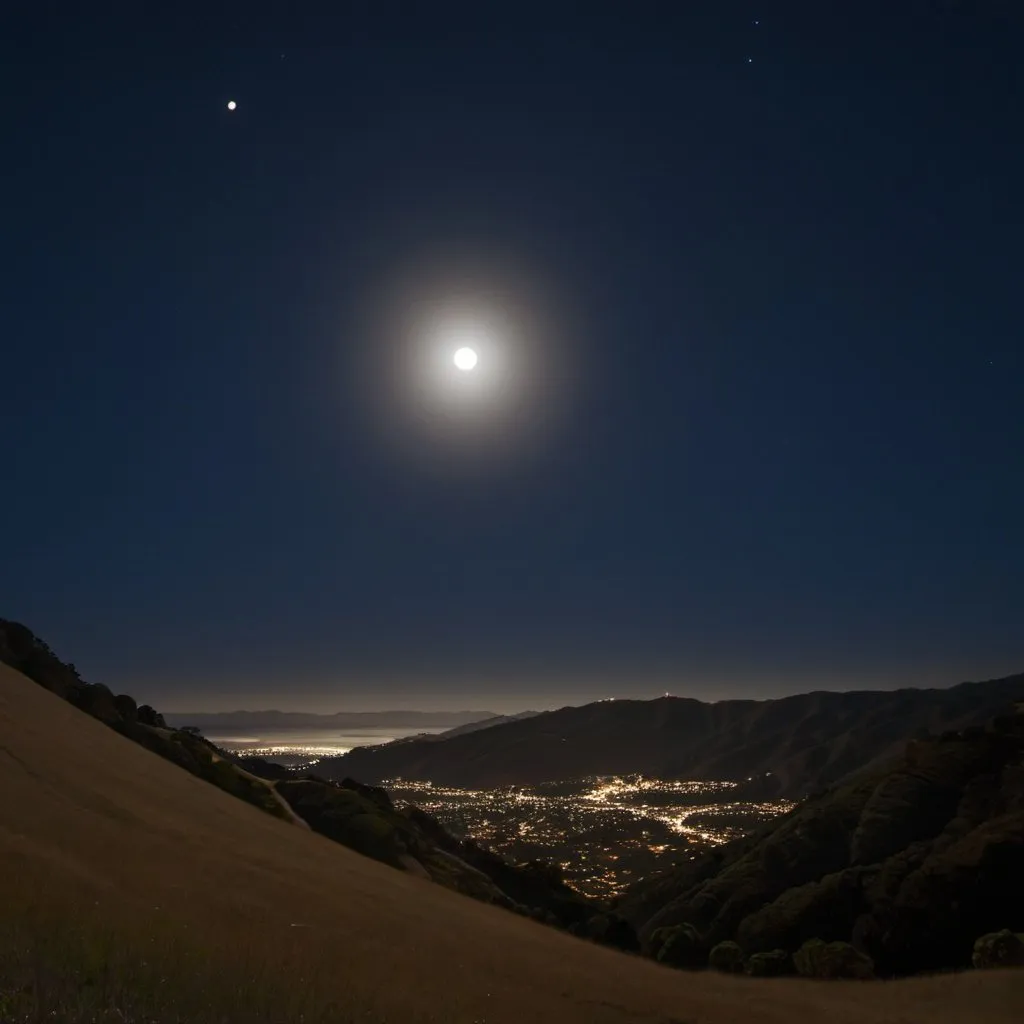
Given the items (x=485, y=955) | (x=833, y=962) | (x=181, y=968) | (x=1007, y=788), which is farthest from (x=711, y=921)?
(x=181, y=968)

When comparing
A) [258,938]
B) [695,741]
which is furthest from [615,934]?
[695,741]

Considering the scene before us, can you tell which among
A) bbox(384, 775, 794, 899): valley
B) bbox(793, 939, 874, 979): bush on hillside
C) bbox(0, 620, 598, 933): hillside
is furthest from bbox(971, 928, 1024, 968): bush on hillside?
bbox(384, 775, 794, 899): valley

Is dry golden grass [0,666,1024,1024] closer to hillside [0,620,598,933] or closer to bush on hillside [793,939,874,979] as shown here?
bush on hillside [793,939,874,979]

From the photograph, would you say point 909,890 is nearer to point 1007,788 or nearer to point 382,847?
point 1007,788

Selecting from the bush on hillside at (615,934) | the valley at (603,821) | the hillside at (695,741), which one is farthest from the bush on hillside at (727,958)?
the hillside at (695,741)

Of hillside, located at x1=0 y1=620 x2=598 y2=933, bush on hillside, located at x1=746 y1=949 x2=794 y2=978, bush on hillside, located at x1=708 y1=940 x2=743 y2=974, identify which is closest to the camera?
bush on hillside, located at x1=746 y1=949 x2=794 y2=978

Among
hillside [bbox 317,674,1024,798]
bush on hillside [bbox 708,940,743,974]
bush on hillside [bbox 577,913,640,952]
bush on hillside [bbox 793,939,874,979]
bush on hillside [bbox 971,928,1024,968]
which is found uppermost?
hillside [bbox 317,674,1024,798]

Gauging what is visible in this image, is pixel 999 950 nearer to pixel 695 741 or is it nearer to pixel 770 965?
pixel 770 965
